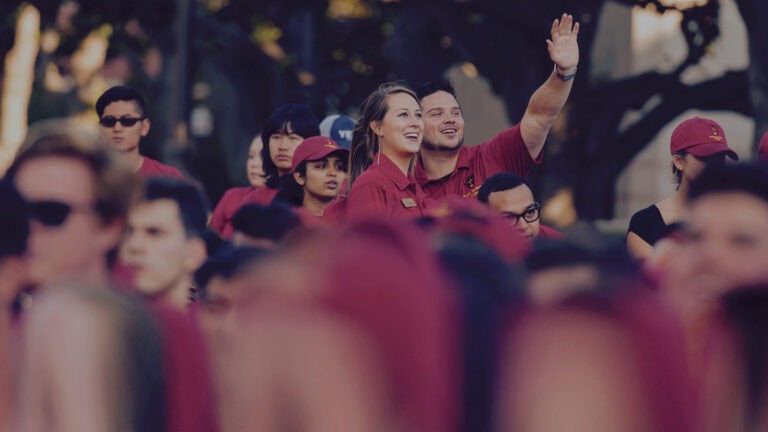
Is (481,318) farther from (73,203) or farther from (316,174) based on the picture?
(316,174)

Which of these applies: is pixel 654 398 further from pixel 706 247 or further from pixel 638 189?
pixel 638 189

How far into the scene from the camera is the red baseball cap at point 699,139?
6314mm

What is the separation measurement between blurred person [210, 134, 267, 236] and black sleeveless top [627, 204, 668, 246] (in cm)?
223

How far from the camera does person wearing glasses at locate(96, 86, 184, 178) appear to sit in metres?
7.12

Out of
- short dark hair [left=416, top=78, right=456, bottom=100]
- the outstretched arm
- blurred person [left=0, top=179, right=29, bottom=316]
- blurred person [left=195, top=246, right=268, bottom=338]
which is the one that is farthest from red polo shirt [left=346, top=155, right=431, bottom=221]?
blurred person [left=0, top=179, right=29, bottom=316]

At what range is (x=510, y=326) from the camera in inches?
98.0

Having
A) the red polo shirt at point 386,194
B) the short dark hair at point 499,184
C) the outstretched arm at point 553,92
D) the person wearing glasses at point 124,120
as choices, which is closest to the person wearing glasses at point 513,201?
the short dark hair at point 499,184

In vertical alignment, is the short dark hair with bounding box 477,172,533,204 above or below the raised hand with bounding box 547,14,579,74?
below

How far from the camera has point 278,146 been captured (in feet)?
25.4

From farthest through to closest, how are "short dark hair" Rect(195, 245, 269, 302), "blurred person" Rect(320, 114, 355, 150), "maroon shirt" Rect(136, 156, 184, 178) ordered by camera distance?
"blurred person" Rect(320, 114, 355, 150)
"maroon shirt" Rect(136, 156, 184, 178)
"short dark hair" Rect(195, 245, 269, 302)

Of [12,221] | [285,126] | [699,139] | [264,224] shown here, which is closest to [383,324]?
[12,221]

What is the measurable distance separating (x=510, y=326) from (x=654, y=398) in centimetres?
26

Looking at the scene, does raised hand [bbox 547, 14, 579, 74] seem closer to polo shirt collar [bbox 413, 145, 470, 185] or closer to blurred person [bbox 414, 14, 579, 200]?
blurred person [bbox 414, 14, 579, 200]

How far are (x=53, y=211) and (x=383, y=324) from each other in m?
0.87
